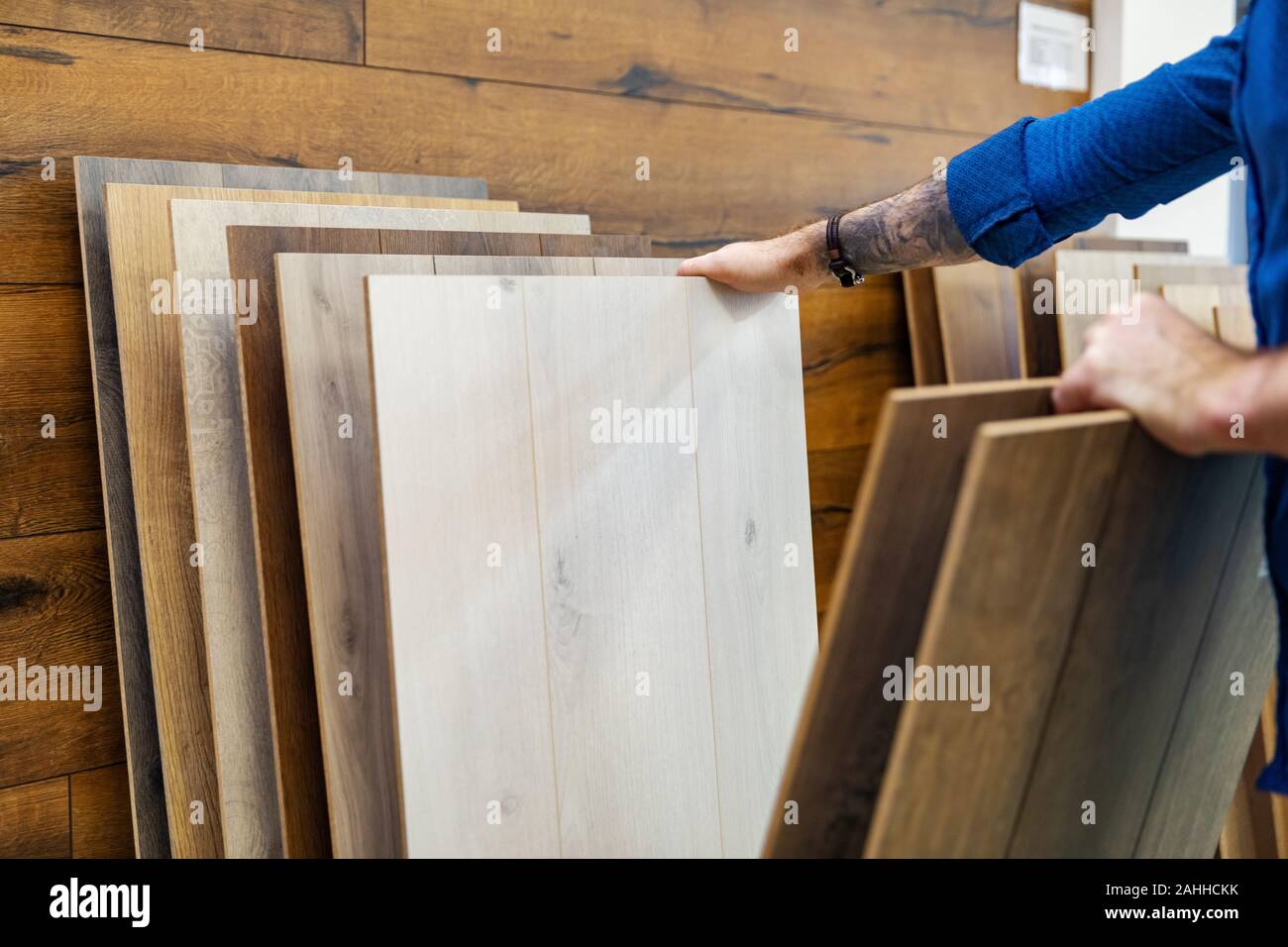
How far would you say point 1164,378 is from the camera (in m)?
0.63

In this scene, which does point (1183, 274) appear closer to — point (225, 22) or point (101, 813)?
point (225, 22)

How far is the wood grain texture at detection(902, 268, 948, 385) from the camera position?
6.20ft

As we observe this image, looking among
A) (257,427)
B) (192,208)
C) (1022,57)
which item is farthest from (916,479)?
(1022,57)

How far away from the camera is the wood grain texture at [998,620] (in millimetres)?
570

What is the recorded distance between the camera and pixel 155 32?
1.27 m

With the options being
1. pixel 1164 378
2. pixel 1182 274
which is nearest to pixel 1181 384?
pixel 1164 378

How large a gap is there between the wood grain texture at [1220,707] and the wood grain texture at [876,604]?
260 mm

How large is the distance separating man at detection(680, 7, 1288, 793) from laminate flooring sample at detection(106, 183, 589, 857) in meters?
0.58

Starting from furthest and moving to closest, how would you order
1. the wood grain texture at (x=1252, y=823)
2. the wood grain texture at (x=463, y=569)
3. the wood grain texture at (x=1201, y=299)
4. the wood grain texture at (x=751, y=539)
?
the wood grain texture at (x=1201, y=299) < the wood grain texture at (x=1252, y=823) < the wood grain texture at (x=751, y=539) < the wood grain texture at (x=463, y=569)

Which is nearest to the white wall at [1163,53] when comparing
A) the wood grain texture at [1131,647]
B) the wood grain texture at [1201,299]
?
the wood grain texture at [1201,299]

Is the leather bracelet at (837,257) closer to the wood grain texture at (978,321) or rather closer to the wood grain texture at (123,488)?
the wood grain texture at (978,321)

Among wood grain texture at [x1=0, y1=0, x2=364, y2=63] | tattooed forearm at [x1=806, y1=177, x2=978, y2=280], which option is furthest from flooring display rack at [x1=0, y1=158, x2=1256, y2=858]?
wood grain texture at [x1=0, y1=0, x2=364, y2=63]
